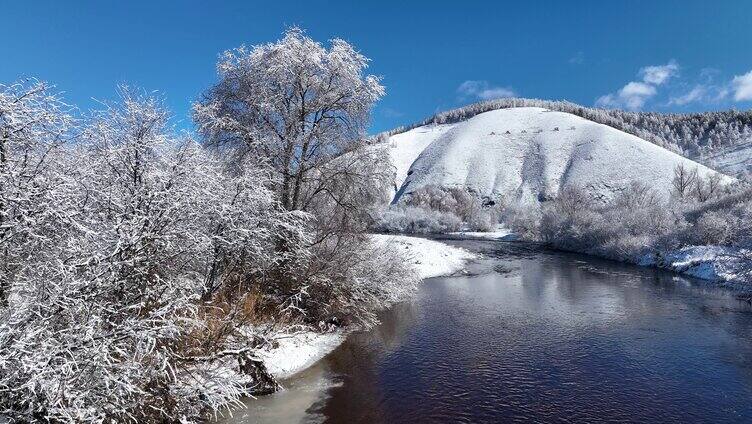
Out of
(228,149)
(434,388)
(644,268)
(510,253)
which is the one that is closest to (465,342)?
(434,388)

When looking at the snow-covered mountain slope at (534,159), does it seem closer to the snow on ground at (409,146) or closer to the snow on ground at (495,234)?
the snow on ground at (409,146)

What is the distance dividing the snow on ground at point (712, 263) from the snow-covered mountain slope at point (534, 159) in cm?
7032

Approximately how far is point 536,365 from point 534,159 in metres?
134

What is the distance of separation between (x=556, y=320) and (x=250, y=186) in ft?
46.1

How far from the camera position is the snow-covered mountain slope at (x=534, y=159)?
114 m

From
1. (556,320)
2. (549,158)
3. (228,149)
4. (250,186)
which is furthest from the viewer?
(549,158)

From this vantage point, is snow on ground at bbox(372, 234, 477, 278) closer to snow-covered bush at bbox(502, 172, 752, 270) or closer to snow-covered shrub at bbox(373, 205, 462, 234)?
snow-covered bush at bbox(502, 172, 752, 270)

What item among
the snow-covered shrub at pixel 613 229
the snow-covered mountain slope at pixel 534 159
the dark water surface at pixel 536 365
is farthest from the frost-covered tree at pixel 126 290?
the snow-covered mountain slope at pixel 534 159

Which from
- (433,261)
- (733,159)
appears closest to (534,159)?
(733,159)

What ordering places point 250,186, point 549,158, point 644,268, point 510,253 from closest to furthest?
point 250,186 < point 644,268 < point 510,253 < point 549,158

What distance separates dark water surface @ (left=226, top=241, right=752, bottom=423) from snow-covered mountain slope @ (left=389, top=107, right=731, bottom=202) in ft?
298

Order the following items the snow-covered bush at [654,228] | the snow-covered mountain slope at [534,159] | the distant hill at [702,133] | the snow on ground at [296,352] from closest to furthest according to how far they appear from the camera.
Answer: the snow on ground at [296,352], the snow-covered bush at [654,228], the snow-covered mountain slope at [534,159], the distant hill at [702,133]

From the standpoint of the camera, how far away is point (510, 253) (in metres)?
51.2

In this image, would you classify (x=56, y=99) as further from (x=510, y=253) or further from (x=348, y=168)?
(x=510, y=253)
